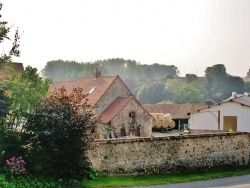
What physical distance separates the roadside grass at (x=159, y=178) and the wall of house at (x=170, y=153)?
40cm

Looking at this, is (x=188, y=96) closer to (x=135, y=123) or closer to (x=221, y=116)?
(x=135, y=123)

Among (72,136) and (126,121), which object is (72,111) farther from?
(126,121)

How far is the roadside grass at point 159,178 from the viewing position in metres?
20.9

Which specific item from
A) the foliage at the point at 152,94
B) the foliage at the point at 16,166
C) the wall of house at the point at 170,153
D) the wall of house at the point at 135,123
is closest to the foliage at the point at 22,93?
the foliage at the point at 16,166

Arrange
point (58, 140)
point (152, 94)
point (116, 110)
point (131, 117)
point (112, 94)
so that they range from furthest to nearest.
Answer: point (152, 94) < point (112, 94) < point (131, 117) < point (116, 110) < point (58, 140)

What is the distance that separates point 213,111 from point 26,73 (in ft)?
71.1

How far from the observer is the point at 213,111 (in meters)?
39.7

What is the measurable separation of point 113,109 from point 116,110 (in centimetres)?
83

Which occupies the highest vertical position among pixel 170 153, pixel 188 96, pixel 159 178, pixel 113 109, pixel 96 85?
pixel 188 96

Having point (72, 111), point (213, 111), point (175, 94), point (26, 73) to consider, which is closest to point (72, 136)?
point (72, 111)

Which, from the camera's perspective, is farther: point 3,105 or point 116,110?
point 116,110

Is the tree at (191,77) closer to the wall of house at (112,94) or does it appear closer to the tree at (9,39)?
the wall of house at (112,94)

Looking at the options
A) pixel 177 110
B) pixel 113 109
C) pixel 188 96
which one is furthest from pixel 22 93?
pixel 188 96

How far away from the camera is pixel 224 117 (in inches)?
1521
